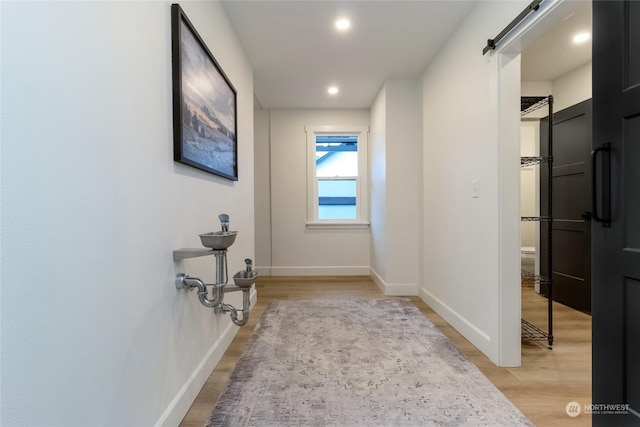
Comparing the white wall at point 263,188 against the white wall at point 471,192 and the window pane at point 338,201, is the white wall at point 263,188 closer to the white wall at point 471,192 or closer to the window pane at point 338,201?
the window pane at point 338,201

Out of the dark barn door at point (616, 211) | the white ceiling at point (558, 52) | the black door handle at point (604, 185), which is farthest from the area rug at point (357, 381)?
the white ceiling at point (558, 52)

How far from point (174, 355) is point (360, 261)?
3.54 m

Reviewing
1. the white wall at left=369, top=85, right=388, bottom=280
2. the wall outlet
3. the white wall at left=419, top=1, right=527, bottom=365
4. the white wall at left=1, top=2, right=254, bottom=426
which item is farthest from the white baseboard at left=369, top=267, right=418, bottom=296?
the white wall at left=1, top=2, right=254, bottom=426

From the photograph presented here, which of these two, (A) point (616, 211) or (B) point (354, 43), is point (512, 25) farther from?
(B) point (354, 43)

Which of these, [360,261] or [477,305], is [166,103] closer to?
[477,305]

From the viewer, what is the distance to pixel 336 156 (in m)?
4.71

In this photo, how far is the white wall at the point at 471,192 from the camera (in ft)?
6.28

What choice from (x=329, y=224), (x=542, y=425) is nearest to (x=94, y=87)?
(x=542, y=425)

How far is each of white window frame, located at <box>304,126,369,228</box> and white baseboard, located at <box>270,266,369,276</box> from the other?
0.65 meters

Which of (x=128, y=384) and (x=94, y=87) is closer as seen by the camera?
(x=94, y=87)

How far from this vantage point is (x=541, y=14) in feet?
5.09

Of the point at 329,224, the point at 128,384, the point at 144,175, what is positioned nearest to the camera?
the point at 128,384

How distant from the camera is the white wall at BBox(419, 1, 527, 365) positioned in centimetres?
192
